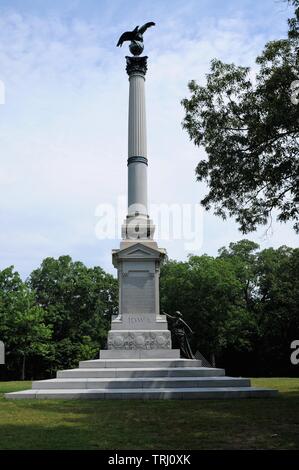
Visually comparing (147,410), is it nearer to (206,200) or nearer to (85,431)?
(85,431)

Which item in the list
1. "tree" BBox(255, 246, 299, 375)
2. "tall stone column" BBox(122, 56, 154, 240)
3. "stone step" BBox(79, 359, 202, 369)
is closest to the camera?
"stone step" BBox(79, 359, 202, 369)

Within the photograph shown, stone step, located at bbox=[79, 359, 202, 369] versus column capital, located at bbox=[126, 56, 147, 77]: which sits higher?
column capital, located at bbox=[126, 56, 147, 77]

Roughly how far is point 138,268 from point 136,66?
1079 cm

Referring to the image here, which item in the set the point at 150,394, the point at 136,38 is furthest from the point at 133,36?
the point at 150,394

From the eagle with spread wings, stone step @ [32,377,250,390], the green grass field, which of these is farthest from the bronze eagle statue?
the green grass field

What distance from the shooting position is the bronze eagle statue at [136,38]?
26.5 metres

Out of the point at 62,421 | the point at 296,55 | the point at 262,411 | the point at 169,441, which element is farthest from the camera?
the point at 296,55

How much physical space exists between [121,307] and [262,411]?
38.6 ft

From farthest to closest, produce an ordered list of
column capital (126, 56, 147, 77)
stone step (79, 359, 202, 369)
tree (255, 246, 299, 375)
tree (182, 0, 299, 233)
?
tree (255, 246, 299, 375) → column capital (126, 56, 147, 77) → stone step (79, 359, 202, 369) → tree (182, 0, 299, 233)

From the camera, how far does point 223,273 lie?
156ft

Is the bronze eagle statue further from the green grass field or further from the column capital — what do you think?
the green grass field

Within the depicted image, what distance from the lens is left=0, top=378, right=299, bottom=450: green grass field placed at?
787 centimetres

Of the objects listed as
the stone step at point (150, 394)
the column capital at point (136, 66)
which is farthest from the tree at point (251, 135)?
the column capital at point (136, 66)

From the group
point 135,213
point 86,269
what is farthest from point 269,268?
point 135,213
